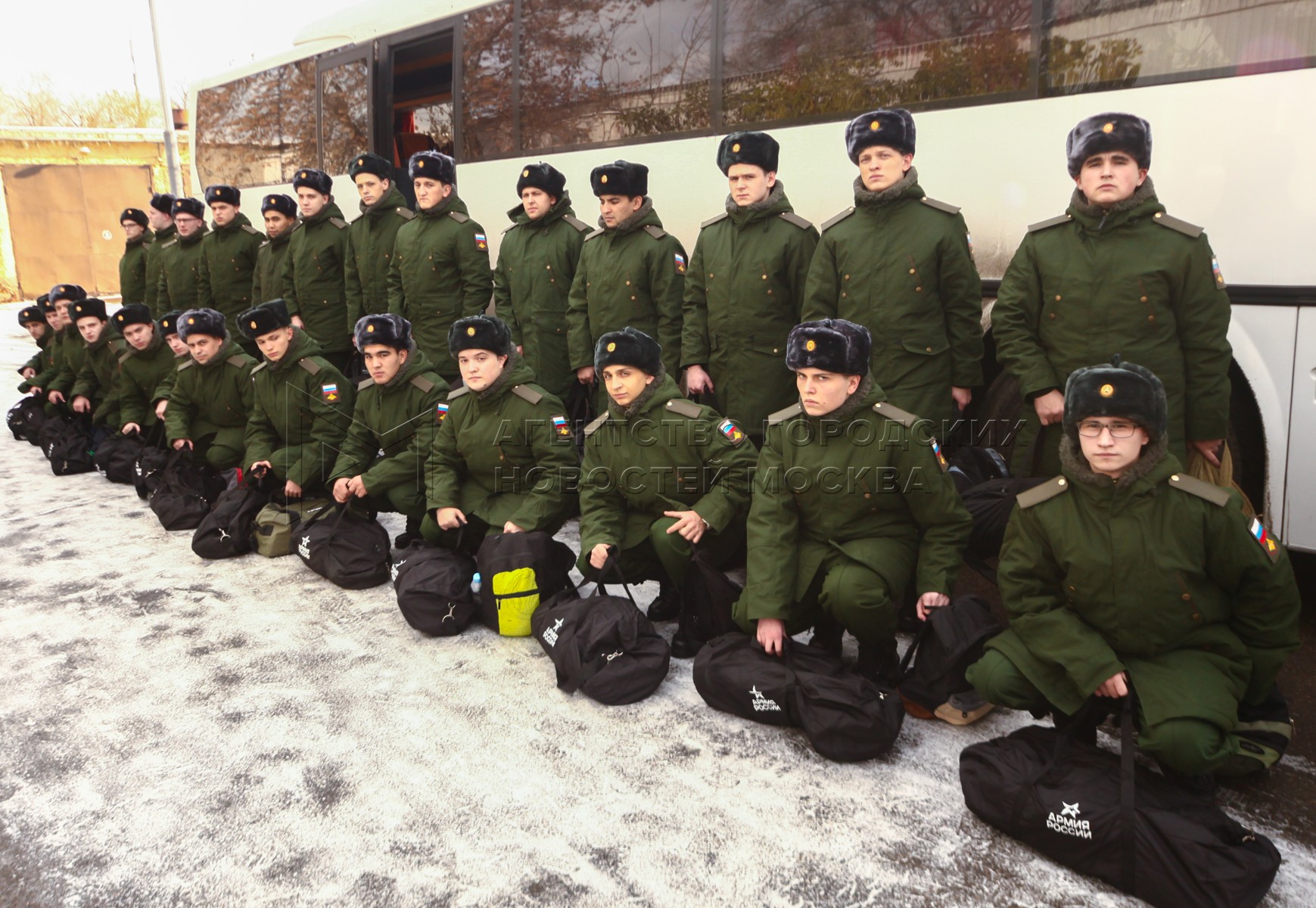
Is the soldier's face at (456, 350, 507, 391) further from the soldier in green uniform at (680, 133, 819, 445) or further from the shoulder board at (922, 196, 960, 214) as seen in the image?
the shoulder board at (922, 196, 960, 214)

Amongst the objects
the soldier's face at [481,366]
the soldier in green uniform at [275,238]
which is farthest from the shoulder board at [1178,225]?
the soldier in green uniform at [275,238]

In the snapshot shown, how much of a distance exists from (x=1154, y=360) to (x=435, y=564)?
301cm

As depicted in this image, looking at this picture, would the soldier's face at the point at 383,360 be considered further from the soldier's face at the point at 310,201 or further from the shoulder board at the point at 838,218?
the soldier's face at the point at 310,201

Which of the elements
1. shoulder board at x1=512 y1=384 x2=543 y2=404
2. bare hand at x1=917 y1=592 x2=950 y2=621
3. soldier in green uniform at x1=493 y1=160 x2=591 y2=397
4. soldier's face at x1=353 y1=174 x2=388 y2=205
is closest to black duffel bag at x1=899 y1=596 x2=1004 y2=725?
bare hand at x1=917 y1=592 x2=950 y2=621

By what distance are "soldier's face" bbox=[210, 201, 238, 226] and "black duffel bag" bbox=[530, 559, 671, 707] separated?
21.2 ft

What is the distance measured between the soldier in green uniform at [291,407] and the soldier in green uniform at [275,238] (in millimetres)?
2167

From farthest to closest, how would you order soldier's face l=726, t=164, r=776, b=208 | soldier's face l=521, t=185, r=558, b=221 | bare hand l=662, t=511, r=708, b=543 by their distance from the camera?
soldier's face l=521, t=185, r=558, b=221 < soldier's face l=726, t=164, r=776, b=208 < bare hand l=662, t=511, r=708, b=543

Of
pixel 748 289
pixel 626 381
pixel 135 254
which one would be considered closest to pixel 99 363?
pixel 135 254

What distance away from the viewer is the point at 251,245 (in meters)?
8.28

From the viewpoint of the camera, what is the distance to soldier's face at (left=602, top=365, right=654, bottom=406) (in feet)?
12.6

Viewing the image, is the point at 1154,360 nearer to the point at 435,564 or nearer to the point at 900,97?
the point at 900,97

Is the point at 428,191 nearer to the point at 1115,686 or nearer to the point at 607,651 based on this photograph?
the point at 607,651

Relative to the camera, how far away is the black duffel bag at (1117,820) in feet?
7.02

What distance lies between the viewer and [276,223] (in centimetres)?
754
